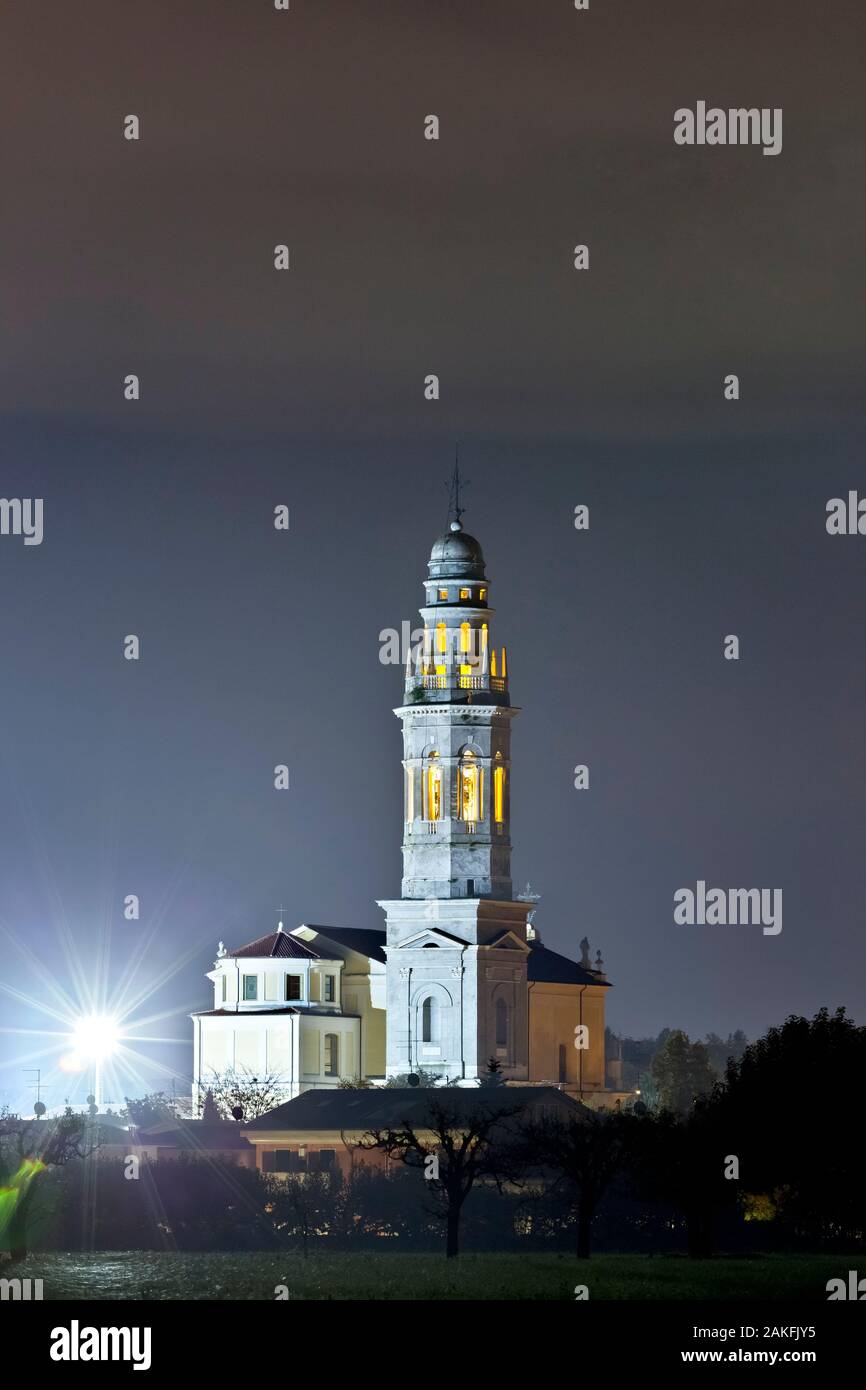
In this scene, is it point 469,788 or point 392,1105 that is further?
point 469,788

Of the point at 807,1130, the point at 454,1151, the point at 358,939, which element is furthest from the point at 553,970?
the point at 807,1130

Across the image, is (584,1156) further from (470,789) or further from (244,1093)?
(244,1093)

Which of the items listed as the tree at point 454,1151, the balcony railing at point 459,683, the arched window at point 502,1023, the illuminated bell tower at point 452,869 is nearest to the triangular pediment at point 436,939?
the illuminated bell tower at point 452,869

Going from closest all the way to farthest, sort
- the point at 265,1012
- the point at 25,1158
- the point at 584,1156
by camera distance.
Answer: the point at 584,1156
the point at 25,1158
the point at 265,1012

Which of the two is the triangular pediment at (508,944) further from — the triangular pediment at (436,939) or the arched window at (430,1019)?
the arched window at (430,1019)

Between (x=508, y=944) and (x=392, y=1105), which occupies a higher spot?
(x=508, y=944)

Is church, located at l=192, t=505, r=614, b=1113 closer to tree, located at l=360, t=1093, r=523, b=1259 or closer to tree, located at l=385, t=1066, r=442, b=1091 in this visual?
tree, located at l=385, t=1066, r=442, b=1091
